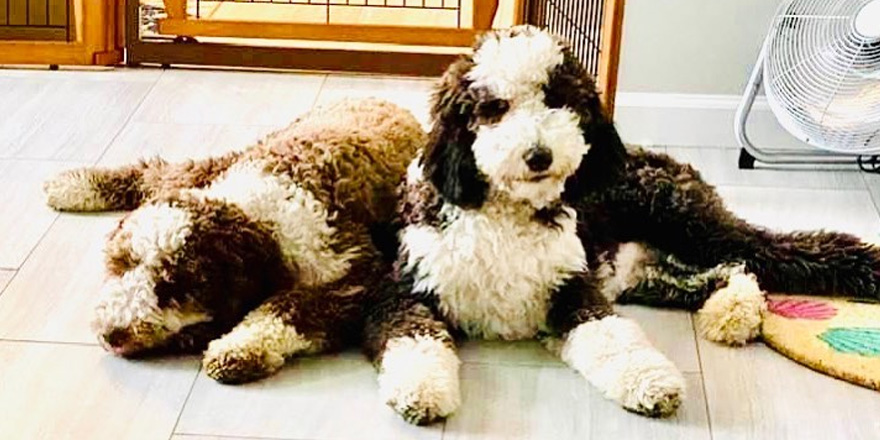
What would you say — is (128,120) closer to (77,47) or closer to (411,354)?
(77,47)

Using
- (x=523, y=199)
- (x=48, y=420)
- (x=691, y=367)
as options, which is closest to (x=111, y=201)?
(x=48, y=420)

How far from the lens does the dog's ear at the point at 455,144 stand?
252cm

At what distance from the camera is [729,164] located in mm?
3697

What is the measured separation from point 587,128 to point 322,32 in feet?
6.47

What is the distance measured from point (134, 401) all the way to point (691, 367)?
102cm

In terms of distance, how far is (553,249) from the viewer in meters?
2.65

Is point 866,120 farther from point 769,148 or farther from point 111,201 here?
point 111,201

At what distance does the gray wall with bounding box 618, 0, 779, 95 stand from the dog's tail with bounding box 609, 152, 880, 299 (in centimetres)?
77

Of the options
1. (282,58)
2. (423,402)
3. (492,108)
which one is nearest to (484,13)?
(282,58)

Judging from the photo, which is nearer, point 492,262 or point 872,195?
point 492,262

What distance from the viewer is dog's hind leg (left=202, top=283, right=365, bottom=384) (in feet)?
8.44

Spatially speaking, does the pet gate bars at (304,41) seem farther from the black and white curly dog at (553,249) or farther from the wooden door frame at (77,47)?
the black and white curly dog at (553,249)

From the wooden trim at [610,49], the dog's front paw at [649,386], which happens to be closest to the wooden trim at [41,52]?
the wooden trim at [610,49]

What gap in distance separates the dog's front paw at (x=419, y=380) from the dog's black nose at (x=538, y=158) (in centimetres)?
37
